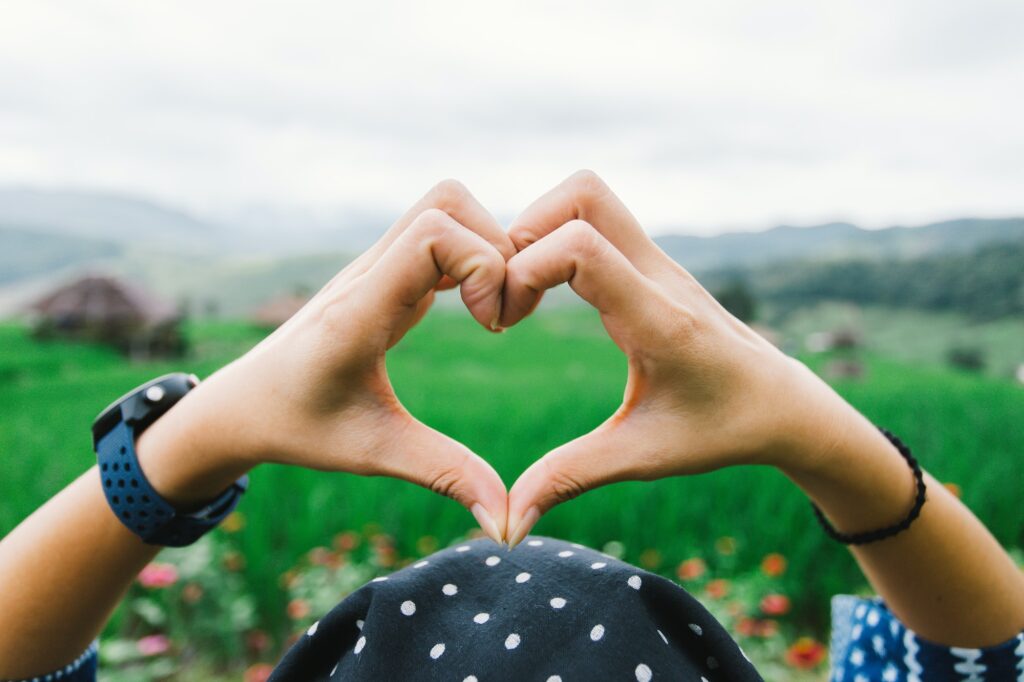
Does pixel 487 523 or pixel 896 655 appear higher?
pixel 487 523

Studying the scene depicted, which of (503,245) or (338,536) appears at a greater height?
(503,245)

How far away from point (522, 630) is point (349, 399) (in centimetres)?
31

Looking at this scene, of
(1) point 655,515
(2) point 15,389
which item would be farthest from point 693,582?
(2) point 15,389

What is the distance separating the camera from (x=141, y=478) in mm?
837

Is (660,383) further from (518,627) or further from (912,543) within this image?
(912,543)

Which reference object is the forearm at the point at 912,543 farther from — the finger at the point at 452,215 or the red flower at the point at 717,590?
the red flower at the point at 717,590

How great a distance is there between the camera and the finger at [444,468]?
0.76 meters

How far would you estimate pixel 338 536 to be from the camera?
2.96m

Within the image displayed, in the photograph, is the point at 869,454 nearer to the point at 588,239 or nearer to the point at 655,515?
the point at 588,239

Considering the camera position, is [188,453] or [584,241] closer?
[584,241]

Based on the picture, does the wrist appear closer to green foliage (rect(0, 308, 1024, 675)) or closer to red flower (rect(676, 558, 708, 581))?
green foliage (rect(0, 308, 1024, 675))

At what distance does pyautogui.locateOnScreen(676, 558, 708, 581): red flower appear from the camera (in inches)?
99.6

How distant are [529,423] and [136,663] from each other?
287 cm

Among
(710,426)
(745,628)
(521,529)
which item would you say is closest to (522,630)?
(521,529)
